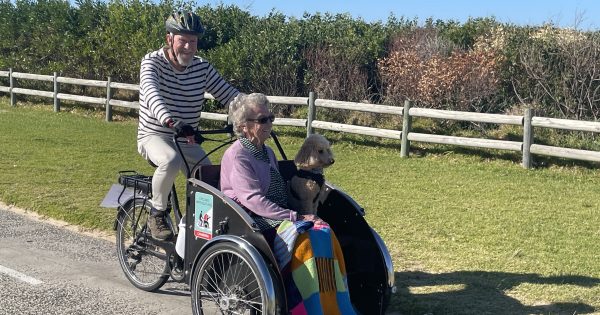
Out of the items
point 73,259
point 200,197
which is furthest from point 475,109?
point 200,197

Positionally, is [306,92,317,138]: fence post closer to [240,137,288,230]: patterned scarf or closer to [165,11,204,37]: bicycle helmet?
[165,11,204,37]: bicycle helmet

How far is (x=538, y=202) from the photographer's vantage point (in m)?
9.73

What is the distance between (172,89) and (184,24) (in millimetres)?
509

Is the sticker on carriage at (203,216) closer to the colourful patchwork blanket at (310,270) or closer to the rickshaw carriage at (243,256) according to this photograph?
the rickshaw carriage at (243,256)

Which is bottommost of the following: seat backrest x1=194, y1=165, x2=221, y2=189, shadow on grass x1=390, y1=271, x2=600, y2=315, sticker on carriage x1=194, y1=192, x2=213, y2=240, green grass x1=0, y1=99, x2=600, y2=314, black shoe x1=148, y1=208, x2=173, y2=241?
shadow on grass x1=390, y1=271, x2=600, y2=315

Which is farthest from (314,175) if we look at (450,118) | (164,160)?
(450,118)

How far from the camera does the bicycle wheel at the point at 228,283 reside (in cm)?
445

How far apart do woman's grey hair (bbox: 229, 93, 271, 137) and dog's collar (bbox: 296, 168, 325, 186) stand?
465 mm

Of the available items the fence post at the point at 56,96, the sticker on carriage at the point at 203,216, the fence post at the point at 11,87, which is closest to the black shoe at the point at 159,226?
the sticker on carriage at the point at 203,216

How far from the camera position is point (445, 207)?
925 cm

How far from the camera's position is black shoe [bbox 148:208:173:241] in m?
5.60

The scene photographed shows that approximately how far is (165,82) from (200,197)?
1.17 metres

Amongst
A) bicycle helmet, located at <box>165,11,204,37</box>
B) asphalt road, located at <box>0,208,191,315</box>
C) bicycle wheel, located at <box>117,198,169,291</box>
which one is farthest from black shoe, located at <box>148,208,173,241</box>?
bicycle helmet, located at <box>165,11,204,37</box>

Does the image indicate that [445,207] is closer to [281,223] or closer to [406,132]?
[281,223]
